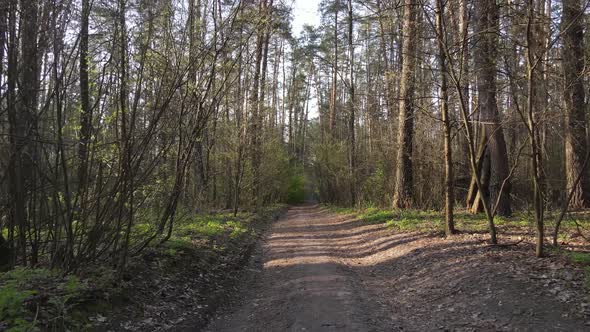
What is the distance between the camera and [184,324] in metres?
5.64

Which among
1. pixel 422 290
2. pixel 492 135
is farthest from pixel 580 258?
pixel 492 135

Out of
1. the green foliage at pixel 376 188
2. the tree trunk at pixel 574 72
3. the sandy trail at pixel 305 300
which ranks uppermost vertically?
the tree trunk at pixel 574 72

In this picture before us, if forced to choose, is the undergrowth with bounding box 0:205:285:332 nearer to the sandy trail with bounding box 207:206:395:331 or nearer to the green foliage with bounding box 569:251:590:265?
the sandy trail with bounding box 207:206:395:331

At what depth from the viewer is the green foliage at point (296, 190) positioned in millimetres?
42631

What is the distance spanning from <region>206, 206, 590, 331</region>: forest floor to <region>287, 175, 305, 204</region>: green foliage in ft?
104

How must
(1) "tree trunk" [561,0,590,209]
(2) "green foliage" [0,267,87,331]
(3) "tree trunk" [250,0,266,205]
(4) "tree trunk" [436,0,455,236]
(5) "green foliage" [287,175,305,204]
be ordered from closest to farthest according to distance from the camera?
(2) "green foliage" [0,267,87,331]
(1) "tree trunk" [561,0,590,209]
(4) "tree trunk" [436,0,455,236]
(3) "tree trunk" [250,0,266,205]
(5) "green foliage" [287,175,305,204]

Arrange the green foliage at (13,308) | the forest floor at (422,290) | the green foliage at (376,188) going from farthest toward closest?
1. the green foliage at (376,188)
2. the forest floor at (422,290)
3. the green foliage at (13,308)

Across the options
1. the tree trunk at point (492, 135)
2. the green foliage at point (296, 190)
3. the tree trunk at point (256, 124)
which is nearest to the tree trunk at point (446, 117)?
the tree trunk at point (492, 135)

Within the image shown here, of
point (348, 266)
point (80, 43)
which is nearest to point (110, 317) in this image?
point (80, 43)

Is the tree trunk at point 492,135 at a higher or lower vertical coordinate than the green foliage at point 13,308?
higher

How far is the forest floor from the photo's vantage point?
5.27 m

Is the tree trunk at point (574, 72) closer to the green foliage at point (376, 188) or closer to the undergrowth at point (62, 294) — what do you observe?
the undergrowth at point (62, 294)

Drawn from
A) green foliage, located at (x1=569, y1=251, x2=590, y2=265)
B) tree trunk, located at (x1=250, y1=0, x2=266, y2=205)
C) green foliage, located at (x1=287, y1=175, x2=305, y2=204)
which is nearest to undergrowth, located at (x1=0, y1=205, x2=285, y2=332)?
green foliage, located at (x1=569, y1=251, x2=590, y2=265)

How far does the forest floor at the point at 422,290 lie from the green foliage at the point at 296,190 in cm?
3165
